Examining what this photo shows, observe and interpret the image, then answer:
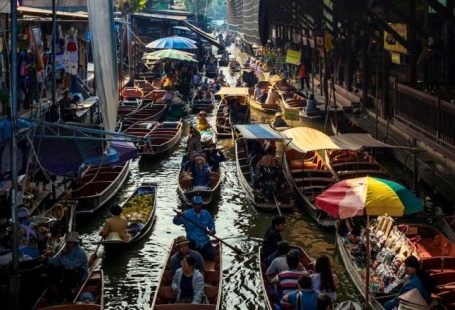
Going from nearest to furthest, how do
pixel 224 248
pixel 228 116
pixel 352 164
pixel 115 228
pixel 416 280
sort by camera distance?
pixel 416 280, pixel 115 228, pixel 224 248, pixel 352 164, pixel 228 116

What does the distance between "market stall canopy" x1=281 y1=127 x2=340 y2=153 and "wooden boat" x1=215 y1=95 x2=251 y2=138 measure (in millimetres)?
9275

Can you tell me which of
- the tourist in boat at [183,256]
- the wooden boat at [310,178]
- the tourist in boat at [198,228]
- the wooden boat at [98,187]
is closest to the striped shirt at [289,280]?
the tourist in boat at [183,256]

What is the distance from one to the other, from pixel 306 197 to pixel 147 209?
396 cm

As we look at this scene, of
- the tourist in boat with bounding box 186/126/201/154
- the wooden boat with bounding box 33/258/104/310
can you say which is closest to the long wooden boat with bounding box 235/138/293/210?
the tourist in boat with bounding box 186/126/201/154

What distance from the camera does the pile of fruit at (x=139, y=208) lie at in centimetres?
1575

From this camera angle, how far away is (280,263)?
1045 cm

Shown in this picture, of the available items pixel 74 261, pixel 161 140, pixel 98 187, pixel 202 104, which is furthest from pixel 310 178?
pixel 202 104

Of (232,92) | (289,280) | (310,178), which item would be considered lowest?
(289,280)

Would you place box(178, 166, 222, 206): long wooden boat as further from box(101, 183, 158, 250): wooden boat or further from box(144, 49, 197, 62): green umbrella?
box(144, 49, 197, 62): green umbrella

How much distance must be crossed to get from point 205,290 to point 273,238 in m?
1.66

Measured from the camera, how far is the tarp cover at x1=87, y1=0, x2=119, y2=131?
11062 millimetres

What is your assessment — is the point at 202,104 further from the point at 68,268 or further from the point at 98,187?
the point at 68,268

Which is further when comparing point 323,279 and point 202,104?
point 202,104

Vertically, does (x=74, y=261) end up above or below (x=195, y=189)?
below
